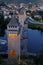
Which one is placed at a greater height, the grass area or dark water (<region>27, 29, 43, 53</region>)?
dark water (<region>27, 29, 43, 53</region>)

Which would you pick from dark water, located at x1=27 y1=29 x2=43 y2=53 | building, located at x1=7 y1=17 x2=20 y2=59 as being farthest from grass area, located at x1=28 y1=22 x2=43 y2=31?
building, located at x1=7 y1=17 x2=20 y2=59

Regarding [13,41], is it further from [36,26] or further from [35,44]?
[36,26]

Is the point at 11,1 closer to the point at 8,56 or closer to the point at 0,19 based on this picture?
the point at 0,19

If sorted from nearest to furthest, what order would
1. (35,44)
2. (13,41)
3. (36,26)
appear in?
(13,41), (35,44), (36,26)

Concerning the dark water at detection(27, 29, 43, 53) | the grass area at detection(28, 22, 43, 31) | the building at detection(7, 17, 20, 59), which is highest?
the building at detection(7, 17, 20, 59)

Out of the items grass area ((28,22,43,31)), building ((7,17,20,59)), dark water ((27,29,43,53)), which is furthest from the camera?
grass area ((28,22,43,31))

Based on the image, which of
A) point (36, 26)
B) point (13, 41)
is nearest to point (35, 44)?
point (13, 41)

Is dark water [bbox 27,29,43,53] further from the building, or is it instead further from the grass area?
the grass area

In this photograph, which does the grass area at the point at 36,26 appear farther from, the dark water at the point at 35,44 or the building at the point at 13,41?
the building at the point at 13,41

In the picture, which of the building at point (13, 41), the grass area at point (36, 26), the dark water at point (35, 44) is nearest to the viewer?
the building at point (13, 41)

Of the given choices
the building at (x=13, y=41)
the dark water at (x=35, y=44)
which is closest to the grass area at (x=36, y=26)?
the dark water at (x=35, y=44)

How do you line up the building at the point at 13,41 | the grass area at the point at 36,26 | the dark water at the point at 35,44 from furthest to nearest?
the grass area at the point at 36,26, the dark water at the point at 35,44, the building at the point at 13,41

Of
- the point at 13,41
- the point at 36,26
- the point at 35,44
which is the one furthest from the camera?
the point at 36,26
